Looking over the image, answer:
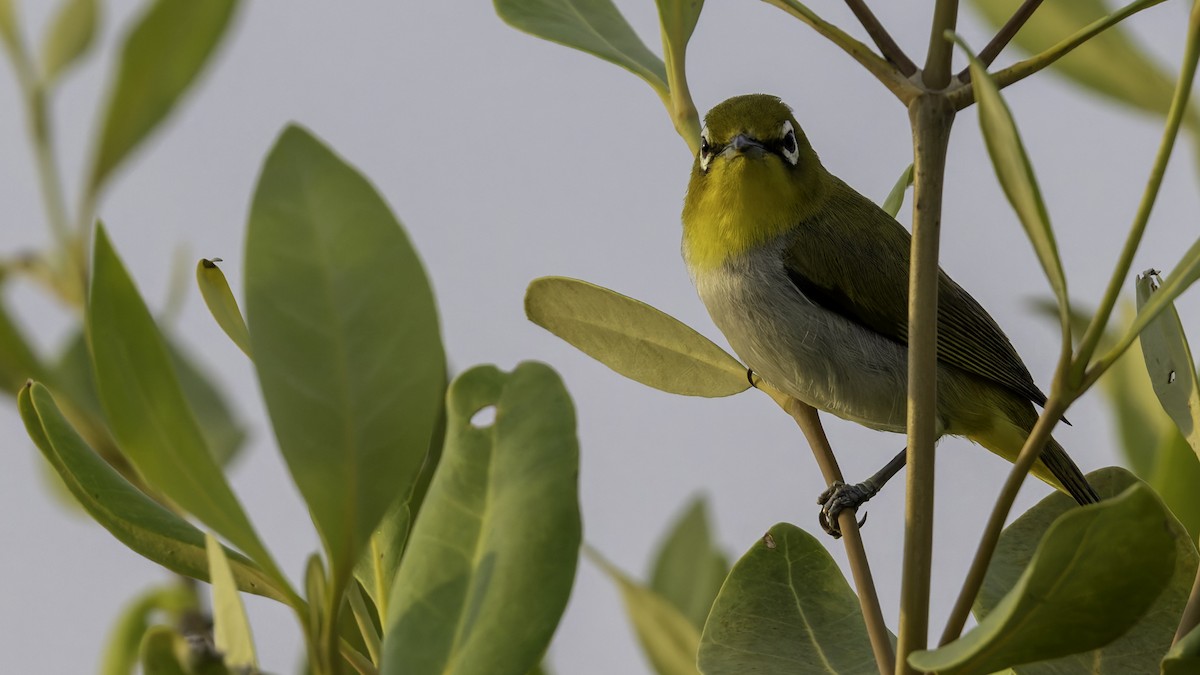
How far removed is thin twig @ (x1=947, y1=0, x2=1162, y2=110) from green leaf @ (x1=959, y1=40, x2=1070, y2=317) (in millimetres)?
164

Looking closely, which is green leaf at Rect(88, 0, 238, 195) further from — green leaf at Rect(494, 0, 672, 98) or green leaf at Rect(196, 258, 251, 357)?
green leaf at Rect(196, 258, 251, 357)

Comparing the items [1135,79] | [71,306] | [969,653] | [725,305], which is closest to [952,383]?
[725,305]

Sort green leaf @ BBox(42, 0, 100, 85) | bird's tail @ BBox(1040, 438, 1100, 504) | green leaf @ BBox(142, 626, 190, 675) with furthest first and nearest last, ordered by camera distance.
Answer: bird's tail @ BBox(1040, 438, 1100, 504), green leaf @ BBox(42, 0, 100, 85), green leaf @ BBox(142, 626, 190, 675)

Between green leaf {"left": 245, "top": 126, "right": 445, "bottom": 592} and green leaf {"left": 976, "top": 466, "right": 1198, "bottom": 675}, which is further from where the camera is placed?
green leaf {"left": 976, "top": 466, "right": 1198, "bottom": 675}

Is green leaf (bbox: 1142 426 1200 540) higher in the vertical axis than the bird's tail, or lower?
lower

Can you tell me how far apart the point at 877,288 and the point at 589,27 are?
5.99 feet

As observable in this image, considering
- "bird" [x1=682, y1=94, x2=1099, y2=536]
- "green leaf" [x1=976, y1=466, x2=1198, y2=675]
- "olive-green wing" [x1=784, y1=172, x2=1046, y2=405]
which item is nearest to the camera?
"green leaf" [x1=976, y1=466, x2=1198, y2=675]

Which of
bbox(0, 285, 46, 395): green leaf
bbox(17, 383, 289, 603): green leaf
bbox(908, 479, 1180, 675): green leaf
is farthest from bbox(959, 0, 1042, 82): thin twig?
bbox(0, 285, 46, 395): green leaf

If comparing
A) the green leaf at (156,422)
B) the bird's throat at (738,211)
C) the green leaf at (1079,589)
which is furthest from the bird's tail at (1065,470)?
the green leaf at (156,422)

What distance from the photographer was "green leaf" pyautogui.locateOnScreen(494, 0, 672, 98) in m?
1.78

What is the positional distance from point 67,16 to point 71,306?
23.1 inches

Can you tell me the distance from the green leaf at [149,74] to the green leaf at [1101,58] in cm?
135

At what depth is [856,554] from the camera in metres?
1.57

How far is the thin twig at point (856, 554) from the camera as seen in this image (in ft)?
4.47
